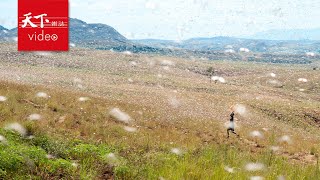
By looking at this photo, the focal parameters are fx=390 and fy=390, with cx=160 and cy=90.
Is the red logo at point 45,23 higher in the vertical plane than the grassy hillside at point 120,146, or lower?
higher

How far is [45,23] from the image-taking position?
2930 centimetres

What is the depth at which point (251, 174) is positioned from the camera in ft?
33.9

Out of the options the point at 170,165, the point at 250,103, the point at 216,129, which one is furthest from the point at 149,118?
the point at 250,103

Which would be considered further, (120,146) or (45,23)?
(45,23)

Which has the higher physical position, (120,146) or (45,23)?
(45,23)

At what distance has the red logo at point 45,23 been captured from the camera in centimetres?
2730

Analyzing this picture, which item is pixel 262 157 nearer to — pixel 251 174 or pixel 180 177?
pixel 251 174

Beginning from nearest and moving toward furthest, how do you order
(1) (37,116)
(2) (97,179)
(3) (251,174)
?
1. (2) (97,179)
2. (3) (251,174)
3. (1) (37,116)

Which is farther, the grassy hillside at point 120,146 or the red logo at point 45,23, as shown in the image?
the red logo at point 45,23

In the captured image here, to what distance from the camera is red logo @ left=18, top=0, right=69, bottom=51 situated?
27.3 m

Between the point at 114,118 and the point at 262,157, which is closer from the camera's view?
the point at 262,157

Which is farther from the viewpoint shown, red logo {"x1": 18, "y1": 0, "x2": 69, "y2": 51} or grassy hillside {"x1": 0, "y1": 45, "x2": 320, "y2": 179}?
red logo {"x1": 18, "y1": 0, "x2": 69, "y2": 51}

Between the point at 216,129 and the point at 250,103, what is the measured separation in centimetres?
2488

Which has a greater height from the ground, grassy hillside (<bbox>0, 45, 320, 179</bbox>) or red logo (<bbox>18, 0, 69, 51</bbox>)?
red logo (<bbox>18, 0, 69, 51</bbox>)
